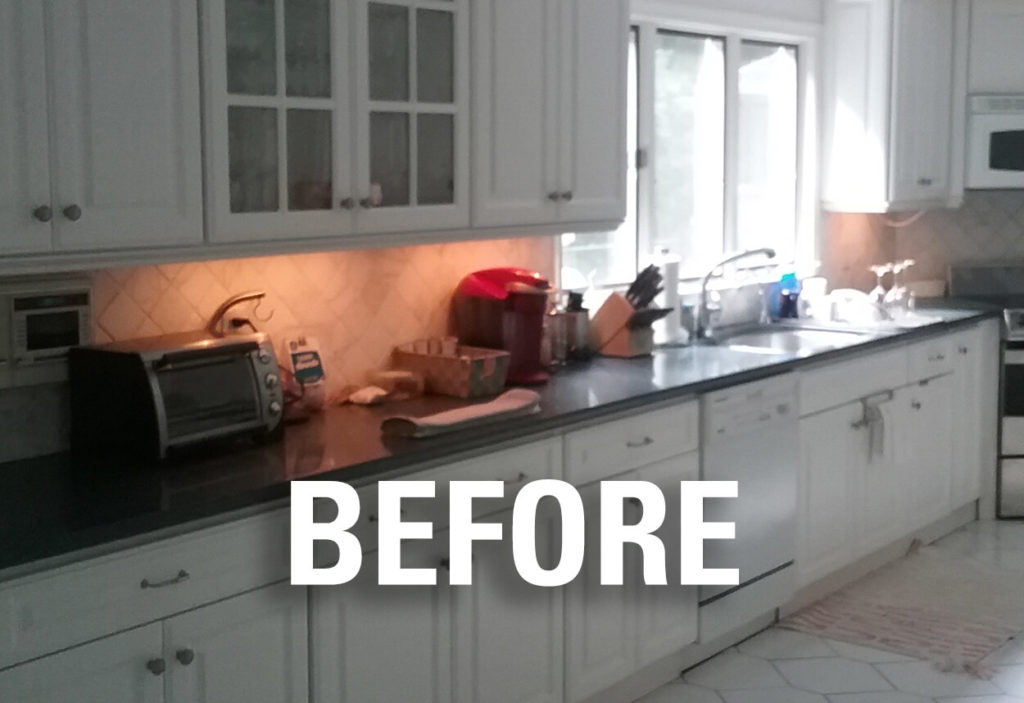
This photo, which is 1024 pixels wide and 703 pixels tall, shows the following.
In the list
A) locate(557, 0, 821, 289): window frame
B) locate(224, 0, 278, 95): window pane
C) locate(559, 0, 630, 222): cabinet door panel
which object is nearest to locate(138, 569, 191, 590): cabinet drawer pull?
locate(224, 0, 278, 95): window pane

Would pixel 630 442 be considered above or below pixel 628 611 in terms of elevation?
above

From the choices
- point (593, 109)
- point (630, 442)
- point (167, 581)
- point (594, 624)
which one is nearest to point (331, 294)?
point (630, 442)

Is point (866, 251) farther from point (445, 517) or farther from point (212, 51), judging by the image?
point (212, 51)

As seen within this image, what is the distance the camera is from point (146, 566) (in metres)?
2.43

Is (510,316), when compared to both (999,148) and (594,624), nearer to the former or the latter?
(594,624)

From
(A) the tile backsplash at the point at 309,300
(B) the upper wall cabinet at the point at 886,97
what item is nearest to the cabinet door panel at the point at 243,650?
(A) the tile backsplash at the point at 309,300

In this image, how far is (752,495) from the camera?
167 inches

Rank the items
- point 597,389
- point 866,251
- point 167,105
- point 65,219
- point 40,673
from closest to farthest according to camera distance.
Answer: point 40,673
point 65,219
point 167,105
point 597,389
point 866,251

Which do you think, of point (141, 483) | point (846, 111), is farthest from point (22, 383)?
point (846, 111)

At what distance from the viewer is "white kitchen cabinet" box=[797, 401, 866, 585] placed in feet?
15.0

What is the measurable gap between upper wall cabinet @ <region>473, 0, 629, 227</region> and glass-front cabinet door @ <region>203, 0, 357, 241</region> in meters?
0.54

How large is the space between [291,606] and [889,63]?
3.98 meters

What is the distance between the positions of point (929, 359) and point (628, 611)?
219 cm

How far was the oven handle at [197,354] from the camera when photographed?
2.83 m
